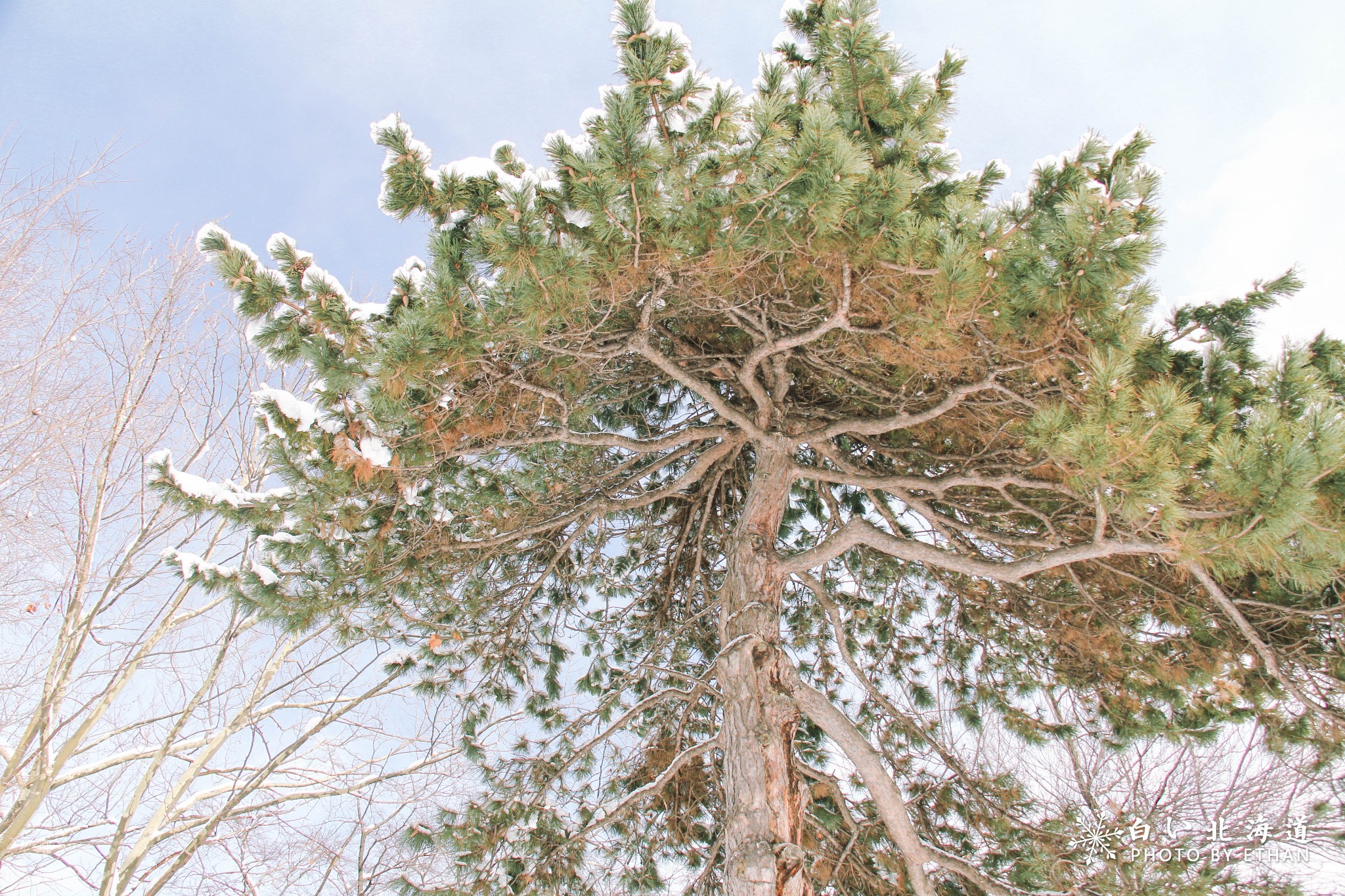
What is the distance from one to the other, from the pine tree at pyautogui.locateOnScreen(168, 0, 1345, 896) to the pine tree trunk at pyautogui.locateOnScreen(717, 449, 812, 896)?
0.9 inches

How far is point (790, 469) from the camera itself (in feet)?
15.5

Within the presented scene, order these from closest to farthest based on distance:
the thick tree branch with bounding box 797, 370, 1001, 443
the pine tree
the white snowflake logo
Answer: the pine tree, the thick tree branch with bounding box 797, 370, 1001, 443, the white snowflake logo

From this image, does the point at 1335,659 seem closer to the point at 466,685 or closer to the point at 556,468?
the point at 556,468

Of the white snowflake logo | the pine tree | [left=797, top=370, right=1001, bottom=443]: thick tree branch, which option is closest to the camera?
the pine tree

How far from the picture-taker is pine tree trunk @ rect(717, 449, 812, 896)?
351 cm

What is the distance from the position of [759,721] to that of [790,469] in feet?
5.35

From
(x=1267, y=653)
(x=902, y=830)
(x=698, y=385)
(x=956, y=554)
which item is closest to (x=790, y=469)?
(x=698, y=385)

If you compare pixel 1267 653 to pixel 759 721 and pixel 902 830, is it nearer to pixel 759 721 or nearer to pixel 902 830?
pixel 902 830

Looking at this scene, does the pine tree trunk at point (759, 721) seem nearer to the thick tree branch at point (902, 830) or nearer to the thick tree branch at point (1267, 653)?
the thick tree branch at point (902, 830)

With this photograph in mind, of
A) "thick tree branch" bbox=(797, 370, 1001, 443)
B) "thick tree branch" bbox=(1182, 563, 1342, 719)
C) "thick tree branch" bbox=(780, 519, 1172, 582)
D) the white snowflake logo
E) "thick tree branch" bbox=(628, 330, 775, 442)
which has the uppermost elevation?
"thick tree branch" bbox=(628, 330, 775, 442)

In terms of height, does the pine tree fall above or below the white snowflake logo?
above

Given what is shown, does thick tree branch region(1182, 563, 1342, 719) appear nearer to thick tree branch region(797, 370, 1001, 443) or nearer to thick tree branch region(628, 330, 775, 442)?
thick tree branch region(797, 370, 1001, 443)

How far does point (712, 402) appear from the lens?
4.41 metres

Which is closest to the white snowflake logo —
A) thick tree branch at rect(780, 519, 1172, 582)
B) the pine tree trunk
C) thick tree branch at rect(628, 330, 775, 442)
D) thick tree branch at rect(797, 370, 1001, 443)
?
thick tree branch at rect(780, 519, 1172, 582)
